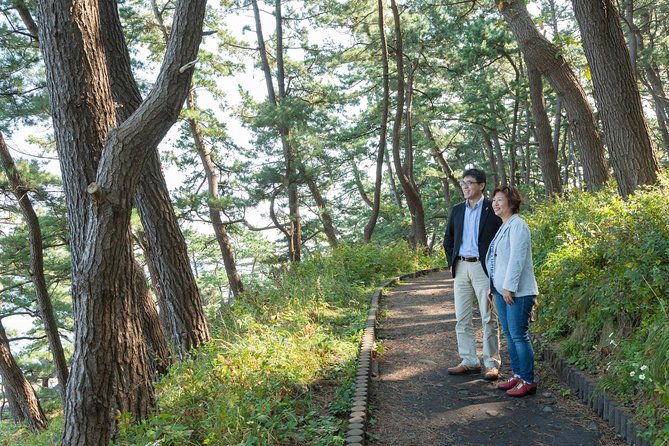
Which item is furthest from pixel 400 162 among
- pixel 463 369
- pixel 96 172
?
pixel 96 172

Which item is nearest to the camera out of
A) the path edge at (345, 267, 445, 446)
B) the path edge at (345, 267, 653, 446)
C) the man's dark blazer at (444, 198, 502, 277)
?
the path edge at (345, 267, 653, 446)

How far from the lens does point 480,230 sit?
5.51m

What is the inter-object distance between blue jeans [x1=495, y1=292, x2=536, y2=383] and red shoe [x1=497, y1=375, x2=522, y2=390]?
79 millimetres

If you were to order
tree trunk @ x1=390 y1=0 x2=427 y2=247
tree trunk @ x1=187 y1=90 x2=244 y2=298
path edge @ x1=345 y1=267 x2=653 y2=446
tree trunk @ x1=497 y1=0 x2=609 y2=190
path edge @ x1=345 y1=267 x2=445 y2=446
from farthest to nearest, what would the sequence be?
tree trunk @ x1=187 y1=90 x2=244 y2=298
tree trunk @ x1=390 y1=0 x2=427 y2=247
tree trunk @ x1=497 y1=0 x2=609 y2=190
path edge @ x1=345 y1=267 x2=445 y2=446
path edge @ x1=345 y1=267 x2=653 y2=446

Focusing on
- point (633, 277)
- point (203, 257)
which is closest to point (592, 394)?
point (633, 277)

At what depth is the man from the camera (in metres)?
5.51

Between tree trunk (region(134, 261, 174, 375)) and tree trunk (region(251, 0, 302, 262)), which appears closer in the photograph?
tree trunk (region(134, 261, 174, 375))

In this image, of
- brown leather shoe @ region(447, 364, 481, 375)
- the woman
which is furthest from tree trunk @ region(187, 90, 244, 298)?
the woman

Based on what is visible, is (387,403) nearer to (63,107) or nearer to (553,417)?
(553,417)

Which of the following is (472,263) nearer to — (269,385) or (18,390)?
→ (269,385)

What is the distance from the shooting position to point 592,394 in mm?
4605

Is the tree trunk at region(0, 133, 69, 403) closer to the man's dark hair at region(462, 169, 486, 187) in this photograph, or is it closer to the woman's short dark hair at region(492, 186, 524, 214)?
the man's dark hair at region(462, 169, 486, 187)

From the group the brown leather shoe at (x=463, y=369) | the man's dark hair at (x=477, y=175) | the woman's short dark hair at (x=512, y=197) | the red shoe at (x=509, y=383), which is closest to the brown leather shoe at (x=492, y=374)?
the red shoe at (x=509, y=383)

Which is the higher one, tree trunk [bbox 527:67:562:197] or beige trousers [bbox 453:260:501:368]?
tree trunk [bbox 527:67:562:197]
